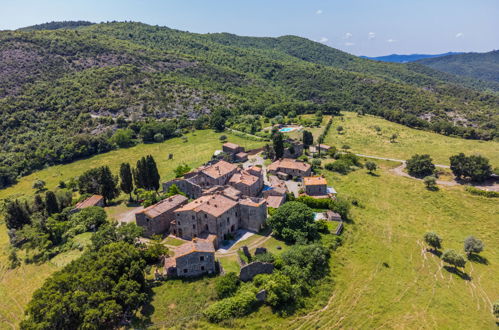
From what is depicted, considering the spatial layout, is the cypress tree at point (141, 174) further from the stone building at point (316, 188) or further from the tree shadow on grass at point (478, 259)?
the tree shadow on grass at point (478, 259)

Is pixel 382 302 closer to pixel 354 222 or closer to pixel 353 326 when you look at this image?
pixel 353 326

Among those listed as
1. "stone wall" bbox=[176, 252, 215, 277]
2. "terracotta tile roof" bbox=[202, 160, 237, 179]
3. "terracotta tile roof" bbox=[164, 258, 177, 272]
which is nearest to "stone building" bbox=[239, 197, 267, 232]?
"stone wall" bbox=[176, 252, 215, 277]

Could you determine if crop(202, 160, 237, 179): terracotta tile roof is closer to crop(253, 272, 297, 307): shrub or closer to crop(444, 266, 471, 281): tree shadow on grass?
crop(253, 272, 297, 307): shrub

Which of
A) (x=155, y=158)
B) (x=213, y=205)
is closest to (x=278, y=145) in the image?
(x=213, y=205)

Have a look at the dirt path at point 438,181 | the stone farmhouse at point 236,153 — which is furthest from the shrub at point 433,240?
the stone farmhouse at point 236,153

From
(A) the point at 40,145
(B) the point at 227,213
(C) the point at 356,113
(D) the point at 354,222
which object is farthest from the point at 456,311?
(C) the point at 356,113

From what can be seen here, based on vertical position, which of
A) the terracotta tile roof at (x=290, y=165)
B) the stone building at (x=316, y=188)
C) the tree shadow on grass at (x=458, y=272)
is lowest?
the tree shadow on grass at (x=458, y=272)
